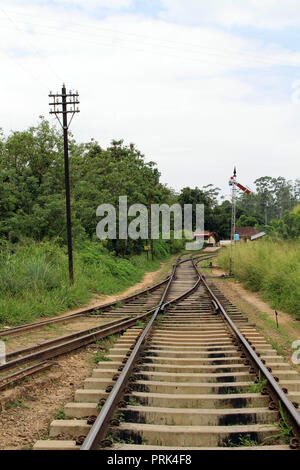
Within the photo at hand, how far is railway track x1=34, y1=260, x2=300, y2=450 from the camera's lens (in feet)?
12.3

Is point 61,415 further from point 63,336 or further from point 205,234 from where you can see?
point 205,234

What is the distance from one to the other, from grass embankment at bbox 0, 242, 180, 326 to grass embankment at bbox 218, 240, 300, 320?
19.9 feet

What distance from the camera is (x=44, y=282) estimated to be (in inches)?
520

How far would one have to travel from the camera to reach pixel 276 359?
6480 millimetres

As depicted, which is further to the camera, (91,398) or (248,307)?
(248,307)

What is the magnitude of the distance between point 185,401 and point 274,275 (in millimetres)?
11385

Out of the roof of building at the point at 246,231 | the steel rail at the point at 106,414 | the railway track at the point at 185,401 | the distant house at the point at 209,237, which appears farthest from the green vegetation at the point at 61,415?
the distant house at the point at 209,237

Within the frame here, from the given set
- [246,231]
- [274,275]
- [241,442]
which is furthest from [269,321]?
[246,231]

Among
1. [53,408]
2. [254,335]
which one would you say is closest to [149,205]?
[254,335]

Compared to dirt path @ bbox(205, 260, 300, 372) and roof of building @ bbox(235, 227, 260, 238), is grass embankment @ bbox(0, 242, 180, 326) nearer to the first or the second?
dirt path @ bbox(205, 260, 300, 372)

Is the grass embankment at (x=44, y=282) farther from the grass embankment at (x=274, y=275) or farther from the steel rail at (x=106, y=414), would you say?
the grass embankment at (x=274, y=275)

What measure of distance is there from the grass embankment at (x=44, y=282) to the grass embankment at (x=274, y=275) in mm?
6055

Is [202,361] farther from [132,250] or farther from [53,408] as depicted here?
[132,250]
